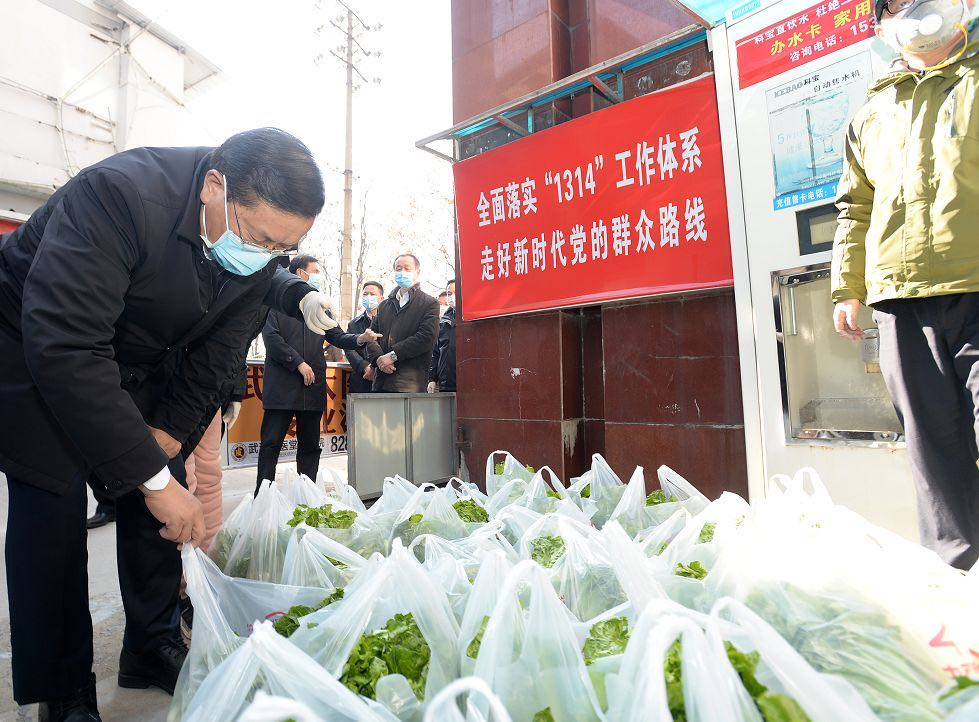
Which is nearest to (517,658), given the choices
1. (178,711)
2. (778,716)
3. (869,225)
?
(778,716)

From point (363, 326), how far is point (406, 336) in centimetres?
87

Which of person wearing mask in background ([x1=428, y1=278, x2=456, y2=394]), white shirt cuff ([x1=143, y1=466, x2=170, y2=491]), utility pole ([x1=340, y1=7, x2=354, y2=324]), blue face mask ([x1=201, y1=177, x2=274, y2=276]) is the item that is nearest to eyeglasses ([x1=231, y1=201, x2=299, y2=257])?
blue face mask ([x1=201, y1=177, x2=274, y2=276])

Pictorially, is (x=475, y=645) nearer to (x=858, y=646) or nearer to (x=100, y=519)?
(x=858, y=646)

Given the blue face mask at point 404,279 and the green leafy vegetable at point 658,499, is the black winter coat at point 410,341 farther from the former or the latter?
the green leafy vegetable at point 658,499

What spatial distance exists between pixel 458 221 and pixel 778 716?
3700 millimetres

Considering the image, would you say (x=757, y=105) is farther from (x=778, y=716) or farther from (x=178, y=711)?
(x=178, y=711)

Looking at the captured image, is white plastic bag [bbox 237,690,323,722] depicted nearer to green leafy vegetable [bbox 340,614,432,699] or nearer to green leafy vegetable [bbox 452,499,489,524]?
green leafy vegetable [bbox 340,614,432,699]

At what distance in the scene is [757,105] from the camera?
99.4 inches

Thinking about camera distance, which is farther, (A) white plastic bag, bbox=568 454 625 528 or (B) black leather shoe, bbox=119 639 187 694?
(A) white plastic bag, bbox=568 454 625 528

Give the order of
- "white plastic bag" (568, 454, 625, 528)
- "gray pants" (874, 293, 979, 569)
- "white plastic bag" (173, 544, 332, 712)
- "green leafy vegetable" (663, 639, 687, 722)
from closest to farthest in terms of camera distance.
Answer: "green leafy vegetable" (663, 639, 687, 722) → "white plastic bag" (173, 544, 332, 712) → "gray pants" (874, 293, 979, 569) → "white plastic bag" (568, 454, 625, 528)

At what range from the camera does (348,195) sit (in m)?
12.7

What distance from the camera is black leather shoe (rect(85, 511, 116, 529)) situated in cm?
327

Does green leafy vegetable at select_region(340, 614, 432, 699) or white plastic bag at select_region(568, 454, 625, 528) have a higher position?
white plastic bag at select_region(568, 454, 625, 528)

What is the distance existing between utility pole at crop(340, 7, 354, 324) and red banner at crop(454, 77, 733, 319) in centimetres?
900
